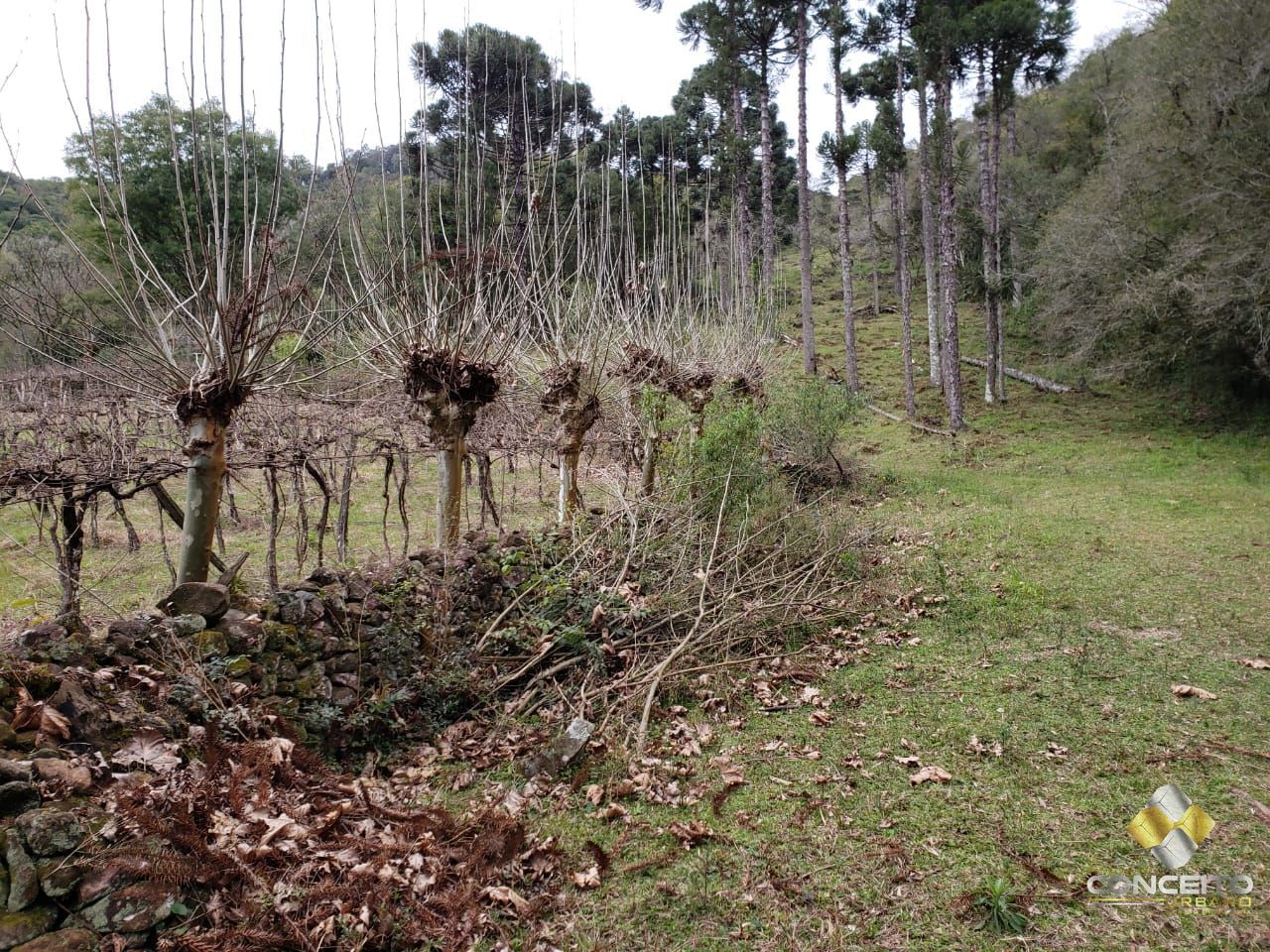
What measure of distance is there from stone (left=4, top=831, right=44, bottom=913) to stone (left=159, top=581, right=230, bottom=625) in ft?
5.85

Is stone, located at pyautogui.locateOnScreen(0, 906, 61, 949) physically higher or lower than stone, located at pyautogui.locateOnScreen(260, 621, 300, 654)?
lower

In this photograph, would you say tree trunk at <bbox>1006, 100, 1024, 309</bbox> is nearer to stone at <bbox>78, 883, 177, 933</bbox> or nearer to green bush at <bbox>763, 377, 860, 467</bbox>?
green bush at <bbox>763, 377, 860, 467</bbox>

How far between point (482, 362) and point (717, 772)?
453 cm

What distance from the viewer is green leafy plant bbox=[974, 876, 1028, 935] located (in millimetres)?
2703

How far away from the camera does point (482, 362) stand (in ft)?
22.1

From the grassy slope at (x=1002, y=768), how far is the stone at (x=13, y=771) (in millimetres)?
2328

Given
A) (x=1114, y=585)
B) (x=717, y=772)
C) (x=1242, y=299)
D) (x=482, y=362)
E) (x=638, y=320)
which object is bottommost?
(x=717, y=772)

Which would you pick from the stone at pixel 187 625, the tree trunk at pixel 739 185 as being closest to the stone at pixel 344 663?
the stone at pixel 187 625

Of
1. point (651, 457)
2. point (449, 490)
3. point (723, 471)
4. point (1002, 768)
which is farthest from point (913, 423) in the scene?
point (1002, 768)

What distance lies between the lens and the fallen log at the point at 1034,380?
68.4 ft

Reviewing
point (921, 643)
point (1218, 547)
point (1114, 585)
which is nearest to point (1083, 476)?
point (1218, 547)

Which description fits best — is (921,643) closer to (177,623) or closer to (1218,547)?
(1218,547)

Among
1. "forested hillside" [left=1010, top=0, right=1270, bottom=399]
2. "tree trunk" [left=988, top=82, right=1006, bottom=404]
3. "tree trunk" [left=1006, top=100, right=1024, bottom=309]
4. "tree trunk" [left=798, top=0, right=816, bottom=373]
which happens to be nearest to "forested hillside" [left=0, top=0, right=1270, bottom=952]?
"forested hillside" [left=1010, top=0, right=1270, bottom=399]

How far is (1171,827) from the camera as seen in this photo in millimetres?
3268
